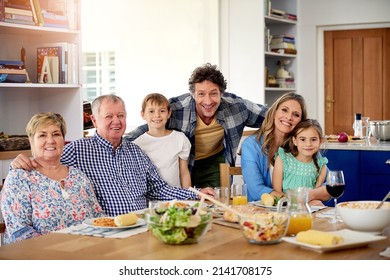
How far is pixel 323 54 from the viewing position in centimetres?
829

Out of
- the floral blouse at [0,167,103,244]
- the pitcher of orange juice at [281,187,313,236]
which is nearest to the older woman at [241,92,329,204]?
the floral blouse at [0,167,103,244]

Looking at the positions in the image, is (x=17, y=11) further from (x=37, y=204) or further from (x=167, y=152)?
(x=37, y=204)

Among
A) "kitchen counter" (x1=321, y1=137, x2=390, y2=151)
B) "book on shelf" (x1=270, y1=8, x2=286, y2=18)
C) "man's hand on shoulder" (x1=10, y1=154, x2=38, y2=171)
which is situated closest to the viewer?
"man's hand on shoulder" (x1=10, y1=154, x2=38, y2=171)

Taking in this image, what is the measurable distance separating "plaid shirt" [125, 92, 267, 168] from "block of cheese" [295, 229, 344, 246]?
1.78 m

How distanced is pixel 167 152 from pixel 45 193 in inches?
39.5

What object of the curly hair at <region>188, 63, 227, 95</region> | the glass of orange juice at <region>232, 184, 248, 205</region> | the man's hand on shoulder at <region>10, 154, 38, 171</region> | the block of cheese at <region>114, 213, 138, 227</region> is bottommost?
the block of cheese at <region>114, 213, 138, 227</region>

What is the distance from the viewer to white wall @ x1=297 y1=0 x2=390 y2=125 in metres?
7.89

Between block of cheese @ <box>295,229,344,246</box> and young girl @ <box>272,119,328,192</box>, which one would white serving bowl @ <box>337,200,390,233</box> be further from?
young girl @ <box>272,119,328,192</box>

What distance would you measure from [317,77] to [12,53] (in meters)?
4.66

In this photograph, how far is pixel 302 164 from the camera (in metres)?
3.20

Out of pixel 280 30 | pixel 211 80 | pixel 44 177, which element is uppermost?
pixel 280 30
